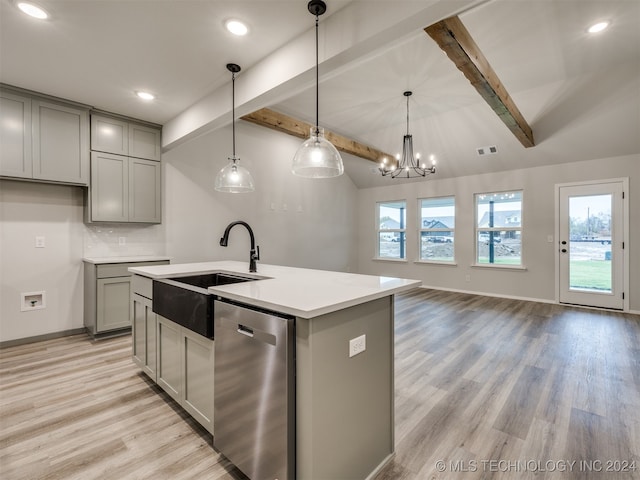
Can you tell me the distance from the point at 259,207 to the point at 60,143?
2.79 meters

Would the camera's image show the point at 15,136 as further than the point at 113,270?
No

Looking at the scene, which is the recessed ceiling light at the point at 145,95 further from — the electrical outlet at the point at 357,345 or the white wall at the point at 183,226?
the electrical outlet at the point at 357,345

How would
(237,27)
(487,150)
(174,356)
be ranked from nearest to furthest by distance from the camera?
(174,356), (237,27), (487,150)

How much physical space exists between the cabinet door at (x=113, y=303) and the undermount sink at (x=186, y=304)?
1625mm

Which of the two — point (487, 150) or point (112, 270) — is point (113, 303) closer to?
point (112, 270)

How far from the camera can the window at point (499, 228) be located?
579 cm

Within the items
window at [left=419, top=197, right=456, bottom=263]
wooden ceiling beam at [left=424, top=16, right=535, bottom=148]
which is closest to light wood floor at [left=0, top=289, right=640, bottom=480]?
wooden ceiling beam at [left=424, top=16, right=535, bottom=148]

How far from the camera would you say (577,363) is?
9.58 ft

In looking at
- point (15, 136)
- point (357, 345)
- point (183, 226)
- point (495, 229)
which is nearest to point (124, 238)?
point (183, 226)

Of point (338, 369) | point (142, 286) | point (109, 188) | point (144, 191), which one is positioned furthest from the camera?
point (144, 191)

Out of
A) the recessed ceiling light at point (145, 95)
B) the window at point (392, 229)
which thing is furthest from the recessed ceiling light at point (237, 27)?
the window at point (392, 229)

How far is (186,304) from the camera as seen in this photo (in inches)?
73.4

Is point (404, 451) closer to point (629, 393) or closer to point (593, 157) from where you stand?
point (629, 393)

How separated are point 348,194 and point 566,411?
19.7 ft
